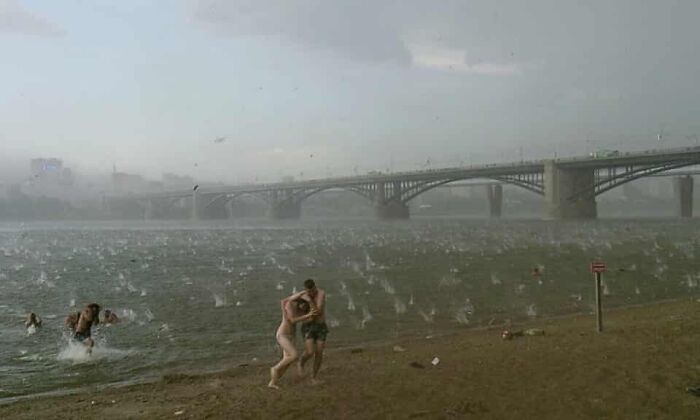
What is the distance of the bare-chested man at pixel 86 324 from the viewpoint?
1387 centimetres

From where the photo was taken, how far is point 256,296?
2352cm

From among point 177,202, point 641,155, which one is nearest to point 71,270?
point 641,155

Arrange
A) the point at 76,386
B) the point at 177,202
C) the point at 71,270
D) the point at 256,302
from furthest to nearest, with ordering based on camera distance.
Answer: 1. the point at 177,202
2. the point at 71,270
3. the point at 256,302
4. the point at 76,386

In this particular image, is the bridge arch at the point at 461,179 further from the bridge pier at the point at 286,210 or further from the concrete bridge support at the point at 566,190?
the bridge pier at the point at 286,210

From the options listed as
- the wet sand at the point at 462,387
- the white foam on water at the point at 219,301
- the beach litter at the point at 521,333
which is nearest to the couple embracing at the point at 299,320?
the wet sand at the point at 462,387

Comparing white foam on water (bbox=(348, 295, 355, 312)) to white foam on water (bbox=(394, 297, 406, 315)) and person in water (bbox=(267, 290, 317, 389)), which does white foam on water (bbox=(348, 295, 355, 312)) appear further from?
person in water (bbox=(267, 290, 317, 389))

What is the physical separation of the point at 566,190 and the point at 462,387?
332ft

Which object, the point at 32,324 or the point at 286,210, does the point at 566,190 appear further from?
the point at 32,324

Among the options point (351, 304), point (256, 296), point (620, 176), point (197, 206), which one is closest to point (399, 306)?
point (351, 304)

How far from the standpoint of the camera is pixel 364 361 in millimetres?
12070

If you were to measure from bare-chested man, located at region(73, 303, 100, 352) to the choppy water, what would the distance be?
29cm

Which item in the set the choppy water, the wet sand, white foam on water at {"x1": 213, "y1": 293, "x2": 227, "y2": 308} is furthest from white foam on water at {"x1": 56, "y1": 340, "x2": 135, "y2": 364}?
white foam on water at {"x1": 213, "y1": 293, "x2": 227, "y2": 308}

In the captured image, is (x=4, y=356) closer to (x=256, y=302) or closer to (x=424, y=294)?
(x=256, y=302)

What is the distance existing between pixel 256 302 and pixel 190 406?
41.9 feet
